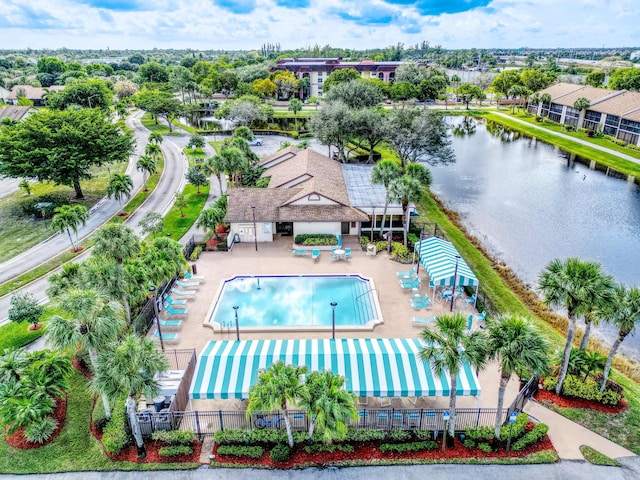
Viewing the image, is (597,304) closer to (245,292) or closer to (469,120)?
(245,292)

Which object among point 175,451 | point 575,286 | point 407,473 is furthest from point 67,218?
point 575,286

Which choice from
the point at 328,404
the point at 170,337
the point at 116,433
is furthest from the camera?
the point at 170,337

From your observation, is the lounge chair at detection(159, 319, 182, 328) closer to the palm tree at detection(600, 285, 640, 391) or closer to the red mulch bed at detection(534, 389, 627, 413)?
the red mulch bed at detection(534, 389, 627, 413)

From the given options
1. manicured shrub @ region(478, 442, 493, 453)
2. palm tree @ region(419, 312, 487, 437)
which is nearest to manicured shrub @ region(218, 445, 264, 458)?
palm tree @ region(419, 312, 487, 437)

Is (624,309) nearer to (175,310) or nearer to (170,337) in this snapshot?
(170,337)

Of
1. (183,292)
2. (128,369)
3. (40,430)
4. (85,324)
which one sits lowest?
(40,430)
